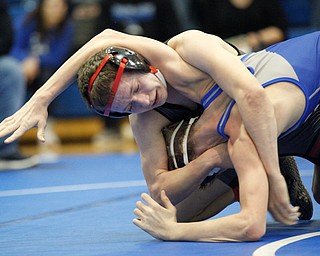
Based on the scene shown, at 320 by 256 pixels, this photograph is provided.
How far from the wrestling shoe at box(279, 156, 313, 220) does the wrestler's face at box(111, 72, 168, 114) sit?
845 millimetres

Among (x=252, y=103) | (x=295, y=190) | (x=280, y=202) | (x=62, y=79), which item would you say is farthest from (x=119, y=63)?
(x=295, y=190)

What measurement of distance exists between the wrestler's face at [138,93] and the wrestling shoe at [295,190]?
0.84 m

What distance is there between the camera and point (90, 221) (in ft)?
12.4

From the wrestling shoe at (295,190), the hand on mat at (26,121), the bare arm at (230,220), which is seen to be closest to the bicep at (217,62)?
the bare arm at (230,220)

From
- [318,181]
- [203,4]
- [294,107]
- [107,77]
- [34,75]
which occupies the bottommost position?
[34,75]

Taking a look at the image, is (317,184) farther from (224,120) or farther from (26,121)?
(26,121)

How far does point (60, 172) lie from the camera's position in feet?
20.0

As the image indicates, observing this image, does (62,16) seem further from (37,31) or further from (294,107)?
(294,107)

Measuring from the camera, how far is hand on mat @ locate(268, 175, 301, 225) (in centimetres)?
307

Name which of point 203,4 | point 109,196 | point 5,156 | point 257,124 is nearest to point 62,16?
point 203,4

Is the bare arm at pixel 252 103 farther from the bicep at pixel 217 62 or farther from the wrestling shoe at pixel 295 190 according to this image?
the wrestling shoe at pixel 295 190

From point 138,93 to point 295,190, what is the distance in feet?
3.29

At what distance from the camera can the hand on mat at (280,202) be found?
10.1 feet

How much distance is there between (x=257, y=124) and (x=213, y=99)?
274mm
